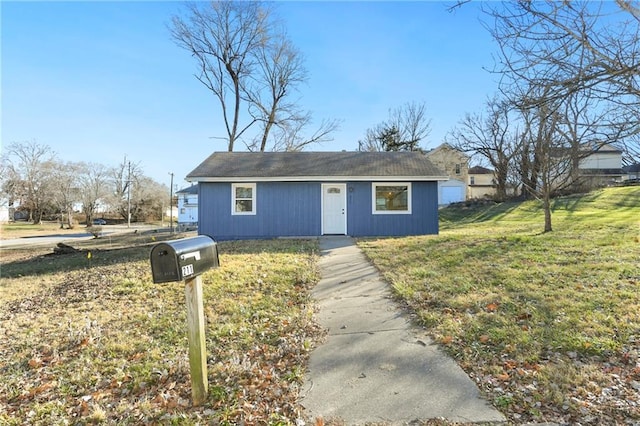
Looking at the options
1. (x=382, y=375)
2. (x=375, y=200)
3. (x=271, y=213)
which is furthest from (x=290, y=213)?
(x=382, y=375)

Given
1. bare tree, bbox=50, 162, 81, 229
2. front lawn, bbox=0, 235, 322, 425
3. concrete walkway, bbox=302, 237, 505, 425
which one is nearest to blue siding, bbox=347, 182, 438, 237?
front lawn, bbox=0, 235, 322, 425

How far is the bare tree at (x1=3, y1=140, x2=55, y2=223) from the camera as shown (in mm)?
35219

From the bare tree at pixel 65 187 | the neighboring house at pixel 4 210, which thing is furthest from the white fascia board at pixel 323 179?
the neighboring house at pixel 4 210

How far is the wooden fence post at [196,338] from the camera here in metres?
2.46

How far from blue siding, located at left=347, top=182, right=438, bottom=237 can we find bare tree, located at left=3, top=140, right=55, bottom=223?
3848 cm

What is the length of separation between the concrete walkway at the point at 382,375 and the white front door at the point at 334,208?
26.6 feet

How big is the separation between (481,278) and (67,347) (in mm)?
6070

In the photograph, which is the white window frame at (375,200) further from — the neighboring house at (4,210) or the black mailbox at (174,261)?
the neighboring house at (4,210)

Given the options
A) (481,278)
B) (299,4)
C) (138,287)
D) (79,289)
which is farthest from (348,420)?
(299,4)

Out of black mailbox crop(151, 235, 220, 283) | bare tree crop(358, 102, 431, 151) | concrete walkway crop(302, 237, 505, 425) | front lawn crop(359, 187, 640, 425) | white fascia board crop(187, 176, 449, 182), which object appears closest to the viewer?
black mailbox crop(151, 235, 220, 283)

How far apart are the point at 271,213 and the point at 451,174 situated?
3161 centimetres

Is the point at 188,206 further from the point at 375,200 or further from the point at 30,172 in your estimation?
the point at 375,200

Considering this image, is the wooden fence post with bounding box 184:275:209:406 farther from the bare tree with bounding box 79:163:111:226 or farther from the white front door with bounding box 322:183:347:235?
the bare tree with bounding box 79:163:111:226

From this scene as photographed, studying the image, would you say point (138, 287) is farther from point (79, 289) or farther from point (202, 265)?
point (202, 265)
